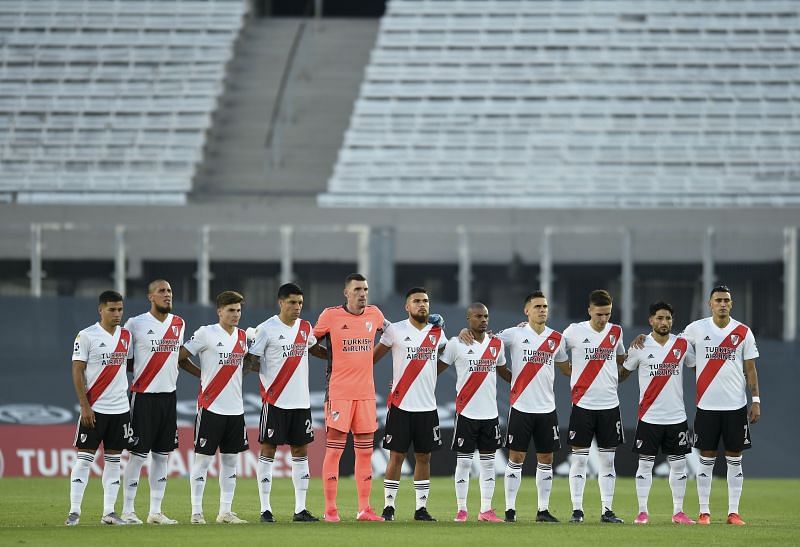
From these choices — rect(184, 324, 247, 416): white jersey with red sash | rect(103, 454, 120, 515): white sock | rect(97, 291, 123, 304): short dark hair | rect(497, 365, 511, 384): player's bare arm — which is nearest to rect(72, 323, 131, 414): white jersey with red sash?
rect(97, 291, 123, 304): short dark hair

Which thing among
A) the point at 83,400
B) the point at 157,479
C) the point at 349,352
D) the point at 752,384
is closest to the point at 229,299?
the point at 349,352

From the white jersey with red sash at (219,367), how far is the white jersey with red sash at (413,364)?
127 centimetres

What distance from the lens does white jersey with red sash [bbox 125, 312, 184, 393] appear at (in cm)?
1214

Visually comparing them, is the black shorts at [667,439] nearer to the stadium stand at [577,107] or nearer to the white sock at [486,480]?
the white sock at [486,480]

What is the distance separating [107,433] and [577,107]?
1892 centimetres

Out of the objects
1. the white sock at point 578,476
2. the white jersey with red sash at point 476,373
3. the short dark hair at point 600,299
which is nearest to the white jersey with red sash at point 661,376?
the short dark hair at point 600,299

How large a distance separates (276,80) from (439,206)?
7.31 m

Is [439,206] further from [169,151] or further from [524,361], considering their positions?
[524,361]

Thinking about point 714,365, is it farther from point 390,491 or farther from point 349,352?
point 349,352

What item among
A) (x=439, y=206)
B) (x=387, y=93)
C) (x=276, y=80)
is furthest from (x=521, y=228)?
(x=276, y=80)

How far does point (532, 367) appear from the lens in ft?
41.4

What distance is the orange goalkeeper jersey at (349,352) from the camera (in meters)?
12.4

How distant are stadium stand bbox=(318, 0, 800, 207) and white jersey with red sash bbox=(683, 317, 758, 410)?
566 inches

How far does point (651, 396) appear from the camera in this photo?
12.7 meters
